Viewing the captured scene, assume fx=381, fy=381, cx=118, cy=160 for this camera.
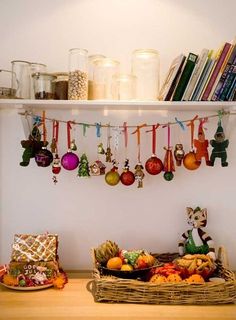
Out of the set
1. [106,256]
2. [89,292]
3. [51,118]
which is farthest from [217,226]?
[51,118]

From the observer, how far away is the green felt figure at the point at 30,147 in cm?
150

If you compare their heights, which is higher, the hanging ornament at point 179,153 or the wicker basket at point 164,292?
the hanging ornament at point 179,153

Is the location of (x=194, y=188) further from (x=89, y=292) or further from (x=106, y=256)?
(x=89, y=292)

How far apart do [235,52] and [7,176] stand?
1.05 meters

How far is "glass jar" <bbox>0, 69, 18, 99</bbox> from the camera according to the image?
1.48 meters

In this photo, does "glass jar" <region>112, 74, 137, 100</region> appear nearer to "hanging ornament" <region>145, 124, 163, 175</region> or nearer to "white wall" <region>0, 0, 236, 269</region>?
"white wall" <region>0, 0, 236, 269</region>

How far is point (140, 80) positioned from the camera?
5.01 feet

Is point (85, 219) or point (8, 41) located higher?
point (8, 41)

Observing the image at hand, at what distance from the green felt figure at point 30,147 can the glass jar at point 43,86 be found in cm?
17

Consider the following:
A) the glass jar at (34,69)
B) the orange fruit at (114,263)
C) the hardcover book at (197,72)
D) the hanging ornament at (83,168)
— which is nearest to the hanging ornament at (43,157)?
the hanging ornament at (83,168)

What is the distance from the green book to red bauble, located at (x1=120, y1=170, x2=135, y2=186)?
0.34 metres

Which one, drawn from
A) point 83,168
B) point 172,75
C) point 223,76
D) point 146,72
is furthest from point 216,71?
point 83,168

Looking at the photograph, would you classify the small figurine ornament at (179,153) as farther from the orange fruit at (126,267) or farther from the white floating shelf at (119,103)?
the orange fruit at (126,267)

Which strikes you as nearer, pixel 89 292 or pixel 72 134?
pixel 89 292
